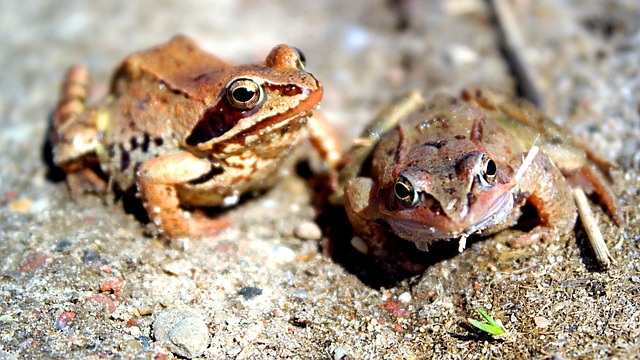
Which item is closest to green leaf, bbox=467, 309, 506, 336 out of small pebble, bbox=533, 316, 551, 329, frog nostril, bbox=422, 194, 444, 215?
small pebble, bbox=533, 316, 551, 329

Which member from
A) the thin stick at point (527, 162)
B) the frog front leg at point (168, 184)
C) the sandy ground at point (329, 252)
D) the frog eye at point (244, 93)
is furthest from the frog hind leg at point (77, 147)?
the thin stick at point (527, 162)

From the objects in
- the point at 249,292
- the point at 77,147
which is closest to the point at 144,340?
the point at 249,292

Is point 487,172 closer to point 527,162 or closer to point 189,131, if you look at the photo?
point 527,162

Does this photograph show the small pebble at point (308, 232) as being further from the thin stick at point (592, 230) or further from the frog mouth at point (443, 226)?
the thin stick at point (592, 230)

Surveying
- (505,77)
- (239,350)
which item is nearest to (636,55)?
(505,77)

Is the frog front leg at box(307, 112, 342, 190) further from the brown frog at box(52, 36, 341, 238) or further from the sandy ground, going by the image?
the sandy ground
